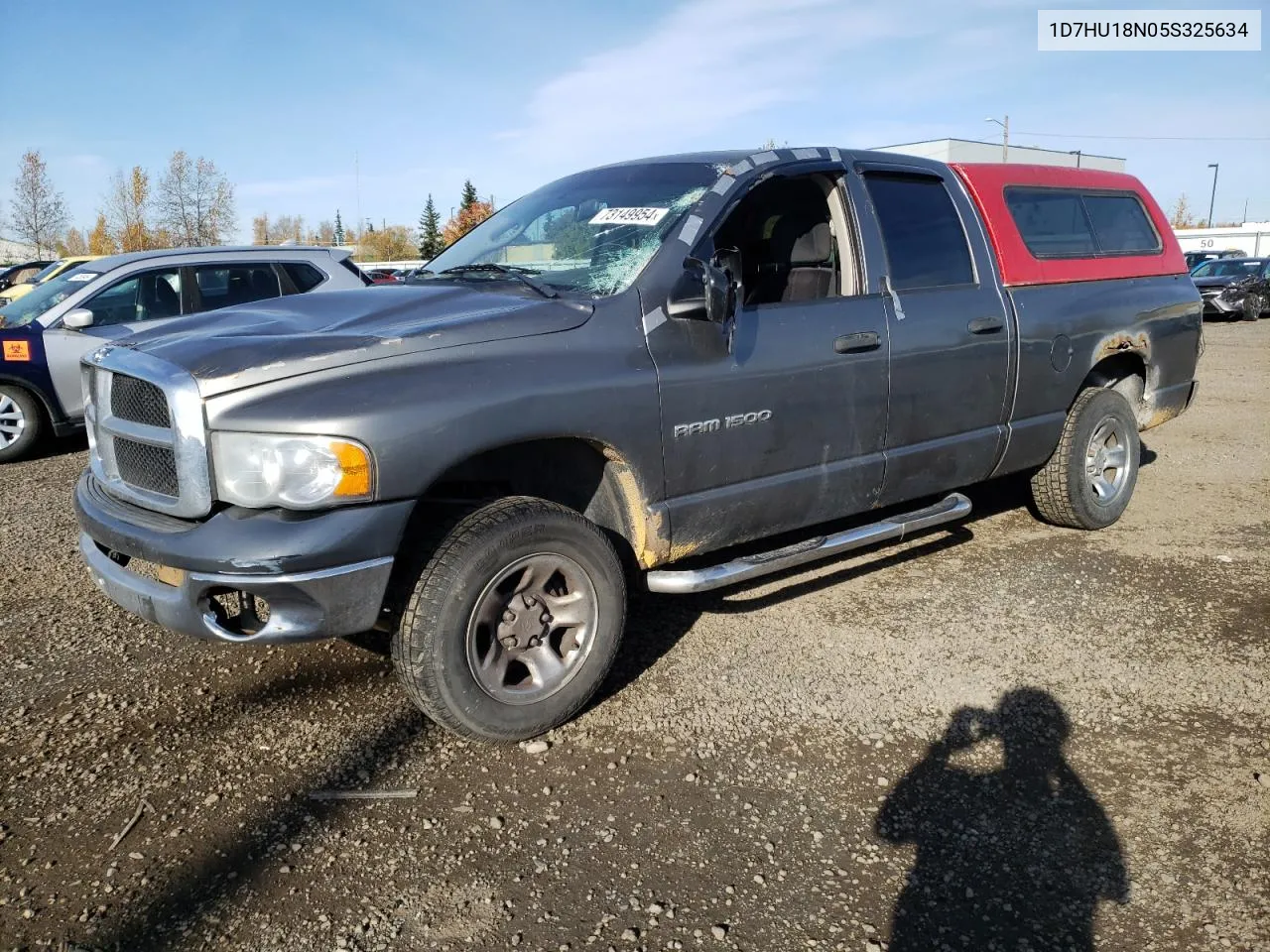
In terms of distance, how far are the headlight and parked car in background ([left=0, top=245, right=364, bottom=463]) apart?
5.46 metres

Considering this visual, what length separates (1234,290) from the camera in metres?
20.9

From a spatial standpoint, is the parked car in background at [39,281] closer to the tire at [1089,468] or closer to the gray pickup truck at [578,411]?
the gray pickup truck at [578,411]

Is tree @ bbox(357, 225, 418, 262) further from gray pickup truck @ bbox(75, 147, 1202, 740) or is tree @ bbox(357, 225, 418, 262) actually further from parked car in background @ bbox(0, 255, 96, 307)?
A: gray pickup truck @ bbox(75, 147, 1202, 740)

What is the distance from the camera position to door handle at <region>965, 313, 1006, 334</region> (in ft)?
14.6

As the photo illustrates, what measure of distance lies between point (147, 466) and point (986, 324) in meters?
3.56

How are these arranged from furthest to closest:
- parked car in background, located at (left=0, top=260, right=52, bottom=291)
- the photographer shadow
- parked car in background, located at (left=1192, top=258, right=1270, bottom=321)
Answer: parked car in background, located at (left=0, top=260, right=52, bottom=291) < parked car in background, located at (left=1192, top=258, right=1270, bottom=321) < the photographer shadow

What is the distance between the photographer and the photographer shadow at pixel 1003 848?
2.33 metres

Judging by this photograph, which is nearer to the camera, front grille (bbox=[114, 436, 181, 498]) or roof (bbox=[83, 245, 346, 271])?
front grille (bbox=[114, 436, 181, 498])

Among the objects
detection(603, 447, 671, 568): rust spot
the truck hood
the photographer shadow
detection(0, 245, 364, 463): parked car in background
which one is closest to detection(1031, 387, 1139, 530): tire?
the photographer shadow

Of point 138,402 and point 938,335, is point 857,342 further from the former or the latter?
point 138,402

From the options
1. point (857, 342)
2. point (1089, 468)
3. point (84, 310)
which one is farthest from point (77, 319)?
point (1089, 468)

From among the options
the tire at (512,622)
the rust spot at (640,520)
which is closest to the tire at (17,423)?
the tire at (512,622)

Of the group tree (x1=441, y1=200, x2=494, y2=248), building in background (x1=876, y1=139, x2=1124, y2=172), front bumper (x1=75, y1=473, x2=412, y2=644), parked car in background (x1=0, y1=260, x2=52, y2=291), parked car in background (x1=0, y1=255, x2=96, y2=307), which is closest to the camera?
front bumper (x1=75, y1=473, x2=412, y2=644)

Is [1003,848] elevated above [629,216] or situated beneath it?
situated beneath
